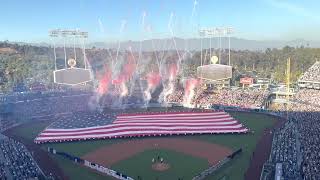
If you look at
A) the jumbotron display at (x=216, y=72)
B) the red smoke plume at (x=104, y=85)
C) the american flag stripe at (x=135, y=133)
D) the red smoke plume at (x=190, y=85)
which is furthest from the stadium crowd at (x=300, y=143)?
the red smoke plume at (x=104, y=85)

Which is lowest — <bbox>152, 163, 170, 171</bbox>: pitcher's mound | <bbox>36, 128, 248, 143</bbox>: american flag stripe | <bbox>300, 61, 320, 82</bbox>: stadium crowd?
<bbox>152, 163, 170, 171</bbox>: pitcher's mound

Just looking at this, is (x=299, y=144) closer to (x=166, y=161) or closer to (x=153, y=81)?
(x=166, y=161)

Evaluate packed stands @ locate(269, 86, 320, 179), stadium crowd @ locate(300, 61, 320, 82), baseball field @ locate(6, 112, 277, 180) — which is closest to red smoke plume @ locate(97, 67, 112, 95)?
baseball field @ locate(6, 112, 277, 180)

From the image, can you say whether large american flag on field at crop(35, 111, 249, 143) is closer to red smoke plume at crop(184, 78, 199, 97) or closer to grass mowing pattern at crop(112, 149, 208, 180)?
grass mowing pattern at crop(112, 149, 208, 180)

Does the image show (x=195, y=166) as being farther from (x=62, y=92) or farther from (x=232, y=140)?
(x=62, y=92)

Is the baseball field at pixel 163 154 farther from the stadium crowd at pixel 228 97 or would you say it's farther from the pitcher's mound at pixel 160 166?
the stadium crowd at pixel 228 97

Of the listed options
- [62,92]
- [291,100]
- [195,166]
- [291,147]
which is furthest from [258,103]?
[62,92]
